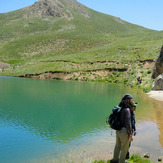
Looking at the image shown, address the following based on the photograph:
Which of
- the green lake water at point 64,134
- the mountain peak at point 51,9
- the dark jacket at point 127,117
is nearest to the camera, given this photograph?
the dark jacket at point 127,117

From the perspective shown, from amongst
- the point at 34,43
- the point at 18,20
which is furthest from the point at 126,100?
the point at 18,20

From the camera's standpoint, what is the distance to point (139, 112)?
58.4ft

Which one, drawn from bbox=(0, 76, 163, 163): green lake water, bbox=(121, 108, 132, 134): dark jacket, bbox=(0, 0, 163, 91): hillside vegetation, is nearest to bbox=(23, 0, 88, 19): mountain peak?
bbox=(0, 0, 163, 91): hillside vegetation

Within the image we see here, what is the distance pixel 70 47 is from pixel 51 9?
81674 mm

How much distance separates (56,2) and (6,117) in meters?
187

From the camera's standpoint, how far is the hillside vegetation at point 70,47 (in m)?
54.0

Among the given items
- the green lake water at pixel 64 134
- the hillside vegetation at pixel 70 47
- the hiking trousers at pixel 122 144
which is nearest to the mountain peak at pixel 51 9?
the hillside vegetation at pixel 70 47

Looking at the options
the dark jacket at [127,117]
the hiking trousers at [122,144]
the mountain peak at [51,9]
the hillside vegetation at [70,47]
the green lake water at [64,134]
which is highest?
the mountain peak at [51,9]

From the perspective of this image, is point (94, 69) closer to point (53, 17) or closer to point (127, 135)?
point (127, 135)

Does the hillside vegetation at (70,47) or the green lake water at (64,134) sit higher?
the hillside vegetation at (70,47)

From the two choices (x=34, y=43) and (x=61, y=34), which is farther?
(x=61, y=34)

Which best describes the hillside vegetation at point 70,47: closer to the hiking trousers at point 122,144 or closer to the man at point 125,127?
the hiking trousers at point 122,144

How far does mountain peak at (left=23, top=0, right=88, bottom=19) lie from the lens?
16645cm

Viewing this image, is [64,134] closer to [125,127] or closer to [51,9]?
[125,127]
